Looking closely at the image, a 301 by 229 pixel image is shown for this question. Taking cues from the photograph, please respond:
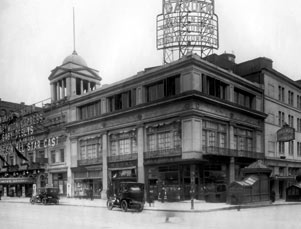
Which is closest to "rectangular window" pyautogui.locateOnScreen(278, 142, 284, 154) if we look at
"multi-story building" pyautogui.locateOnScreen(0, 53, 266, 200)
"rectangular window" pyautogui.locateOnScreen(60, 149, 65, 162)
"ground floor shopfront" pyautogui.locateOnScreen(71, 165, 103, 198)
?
"multi-story building" pyautogui.locateOnScreen(0, 53, 266, 200)

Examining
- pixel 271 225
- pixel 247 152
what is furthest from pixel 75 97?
pixel 271 225

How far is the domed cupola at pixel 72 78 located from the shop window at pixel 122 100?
7142mm

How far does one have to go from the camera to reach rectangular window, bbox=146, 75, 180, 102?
35031 mm

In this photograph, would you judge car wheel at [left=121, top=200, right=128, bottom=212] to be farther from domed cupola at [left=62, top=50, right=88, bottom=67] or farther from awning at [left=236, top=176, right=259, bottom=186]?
domed cupola at [left=62, top=50, right=88, bottom=67]

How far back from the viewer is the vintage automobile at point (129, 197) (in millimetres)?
25500

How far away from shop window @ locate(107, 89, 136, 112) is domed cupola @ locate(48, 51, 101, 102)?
714 cm

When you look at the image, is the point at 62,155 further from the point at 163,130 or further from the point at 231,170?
the point at 231,170

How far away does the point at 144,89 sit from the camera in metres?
37.6

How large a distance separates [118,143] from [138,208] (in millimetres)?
15849

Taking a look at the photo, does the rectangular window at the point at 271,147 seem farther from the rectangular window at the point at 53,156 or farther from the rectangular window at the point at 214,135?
the rectangular window at the point at 53,156

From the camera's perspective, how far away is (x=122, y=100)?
40344 millimetres

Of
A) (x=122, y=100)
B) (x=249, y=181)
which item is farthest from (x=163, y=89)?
(x=249, y=181)

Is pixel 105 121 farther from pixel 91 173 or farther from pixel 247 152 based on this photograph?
pixel 247 152

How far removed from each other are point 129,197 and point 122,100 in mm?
16417
